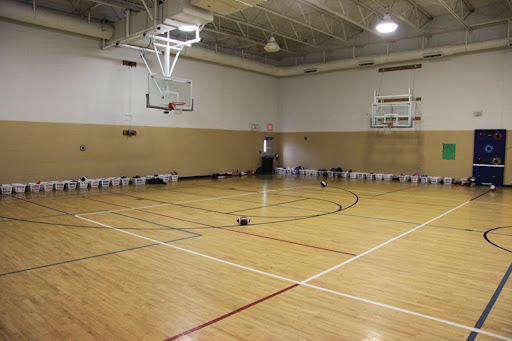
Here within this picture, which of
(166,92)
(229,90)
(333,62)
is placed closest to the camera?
(166,92)

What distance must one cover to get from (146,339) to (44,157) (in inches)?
440

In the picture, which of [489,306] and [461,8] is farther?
[461,8]

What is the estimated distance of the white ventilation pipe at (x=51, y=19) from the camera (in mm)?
10906

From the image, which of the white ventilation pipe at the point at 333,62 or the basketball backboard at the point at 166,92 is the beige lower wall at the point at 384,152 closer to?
the white ventilation pipe at the point at 333,62

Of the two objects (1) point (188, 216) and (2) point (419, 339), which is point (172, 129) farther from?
(2) point (419, 339)

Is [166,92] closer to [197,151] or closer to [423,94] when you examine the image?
[197,151]

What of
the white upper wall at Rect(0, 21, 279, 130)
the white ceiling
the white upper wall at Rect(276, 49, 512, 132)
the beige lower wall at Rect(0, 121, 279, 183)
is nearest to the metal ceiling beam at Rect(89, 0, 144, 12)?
the white ceiling

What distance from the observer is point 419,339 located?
122 inches

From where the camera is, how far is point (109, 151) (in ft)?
45.8

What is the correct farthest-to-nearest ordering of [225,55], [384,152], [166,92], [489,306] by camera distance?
[384,152], [225,55], [166,92], [489,306]

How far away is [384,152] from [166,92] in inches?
396

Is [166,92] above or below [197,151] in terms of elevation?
above

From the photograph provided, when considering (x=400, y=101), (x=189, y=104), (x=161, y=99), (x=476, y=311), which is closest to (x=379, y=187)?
(x=400, y=101)

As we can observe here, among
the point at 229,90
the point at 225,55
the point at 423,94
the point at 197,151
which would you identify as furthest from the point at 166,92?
the point at 423,94
